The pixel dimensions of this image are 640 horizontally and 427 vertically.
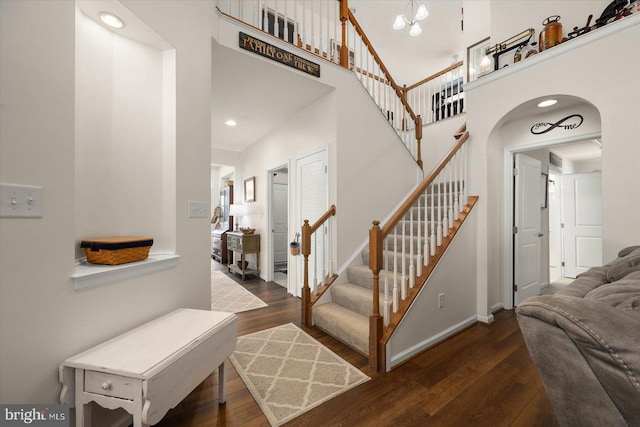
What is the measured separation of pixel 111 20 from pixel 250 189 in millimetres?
3757

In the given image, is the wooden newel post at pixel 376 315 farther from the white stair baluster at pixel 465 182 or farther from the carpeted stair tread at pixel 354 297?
the white stair baluster at pixel 465 182

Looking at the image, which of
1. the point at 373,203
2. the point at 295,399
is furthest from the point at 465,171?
the point at 295,399

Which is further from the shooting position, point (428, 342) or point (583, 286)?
point (428, 342)

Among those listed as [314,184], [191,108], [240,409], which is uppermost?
[191,108]

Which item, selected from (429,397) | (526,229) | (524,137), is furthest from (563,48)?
(429,397)

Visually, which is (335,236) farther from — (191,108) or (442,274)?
(191,108)

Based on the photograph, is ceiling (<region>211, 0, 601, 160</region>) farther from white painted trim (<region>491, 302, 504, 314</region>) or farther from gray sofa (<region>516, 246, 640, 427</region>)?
gray sofa (<region>516, 246, 640, 427</region>)

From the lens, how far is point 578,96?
2258mm

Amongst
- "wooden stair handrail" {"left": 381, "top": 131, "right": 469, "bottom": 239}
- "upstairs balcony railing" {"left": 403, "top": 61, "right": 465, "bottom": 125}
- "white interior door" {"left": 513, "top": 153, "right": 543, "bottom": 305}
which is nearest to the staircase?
"wooden stair handrail" {"left": 381, "top": 131, "right": 469, "bottom": 239}

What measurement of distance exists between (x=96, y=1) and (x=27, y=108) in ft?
2.63

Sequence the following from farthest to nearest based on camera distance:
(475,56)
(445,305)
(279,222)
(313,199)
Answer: (279,222), (475,56), (313,199), (445,305)

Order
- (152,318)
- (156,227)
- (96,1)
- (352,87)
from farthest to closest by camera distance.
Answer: (352,87)
(156,227)
(152,318)
(96,1)

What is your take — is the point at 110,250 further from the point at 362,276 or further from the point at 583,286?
the point at 583,286

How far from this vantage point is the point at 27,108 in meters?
1.05
